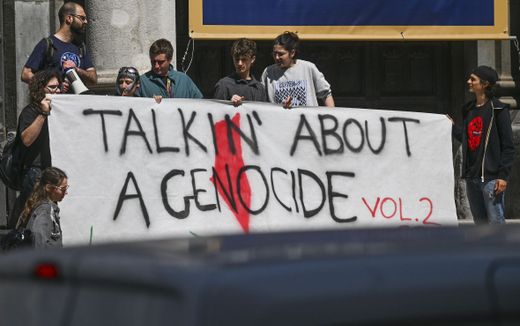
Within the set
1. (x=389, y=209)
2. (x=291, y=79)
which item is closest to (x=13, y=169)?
(x=291, y=79)

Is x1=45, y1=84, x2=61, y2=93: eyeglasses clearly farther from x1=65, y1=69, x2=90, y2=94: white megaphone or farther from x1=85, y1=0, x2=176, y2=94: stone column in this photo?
x1=85, y1=0, x2=176, y2=94: stone column

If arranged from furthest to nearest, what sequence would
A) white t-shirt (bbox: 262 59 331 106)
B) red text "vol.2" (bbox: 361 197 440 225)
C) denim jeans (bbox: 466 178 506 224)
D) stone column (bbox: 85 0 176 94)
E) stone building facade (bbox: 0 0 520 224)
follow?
stone building facade (bbox: 0 0 520 224) → stone column (bbox: 85 0 176 94) → denim jeans (bbox: 466 178 506 224) → white t-shirt (bbox: 262 59 331 106) → red text "vol.2" (bbox: 361 197 440 225)

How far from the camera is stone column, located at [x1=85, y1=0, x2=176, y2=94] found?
11297mm

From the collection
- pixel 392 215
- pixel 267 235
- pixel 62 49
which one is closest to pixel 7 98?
pixel 62 49

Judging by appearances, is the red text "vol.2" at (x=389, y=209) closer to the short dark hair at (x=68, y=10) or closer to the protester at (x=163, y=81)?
the protester at (x=163, y=81)

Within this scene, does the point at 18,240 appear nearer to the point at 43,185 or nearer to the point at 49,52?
the point at 43,185

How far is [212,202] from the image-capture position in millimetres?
8523

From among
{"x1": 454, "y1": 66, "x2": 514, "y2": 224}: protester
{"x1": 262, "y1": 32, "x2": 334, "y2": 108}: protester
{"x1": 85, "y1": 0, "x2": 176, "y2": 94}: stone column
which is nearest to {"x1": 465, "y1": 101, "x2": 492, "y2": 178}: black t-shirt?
{"x1": 454, "y1": 66, "x2": 514, "y2": 224}: protester

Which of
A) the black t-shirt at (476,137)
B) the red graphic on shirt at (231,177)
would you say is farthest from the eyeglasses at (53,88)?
the black t-shirt at (476,137)

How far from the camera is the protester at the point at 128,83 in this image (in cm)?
909

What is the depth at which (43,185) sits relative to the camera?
303 inches

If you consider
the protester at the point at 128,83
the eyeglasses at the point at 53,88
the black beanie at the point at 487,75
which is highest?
the black beanie at the point at 487,75

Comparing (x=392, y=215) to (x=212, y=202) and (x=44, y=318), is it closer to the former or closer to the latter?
(x=212, y=202)

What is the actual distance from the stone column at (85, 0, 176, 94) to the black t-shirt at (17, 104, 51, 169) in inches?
108
